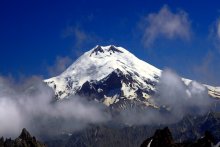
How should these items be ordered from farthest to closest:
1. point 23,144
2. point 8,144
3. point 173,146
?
point 8,144, point 23,144, point 173,146

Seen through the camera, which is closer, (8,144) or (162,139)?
(162,139)

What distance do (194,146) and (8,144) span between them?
137687 millimetres

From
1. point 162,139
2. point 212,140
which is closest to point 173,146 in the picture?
point 162,139

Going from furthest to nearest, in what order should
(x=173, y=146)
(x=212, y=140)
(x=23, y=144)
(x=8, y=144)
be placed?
(x=8, y=144) < (x=23, y=144) < (x=173, y=146) < (x=212, y=140)

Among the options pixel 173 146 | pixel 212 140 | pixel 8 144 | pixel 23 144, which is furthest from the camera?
pixel 8 144

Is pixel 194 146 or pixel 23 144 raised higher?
pixel 23 144

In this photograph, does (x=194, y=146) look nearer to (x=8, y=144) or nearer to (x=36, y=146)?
(x=36, y=146)

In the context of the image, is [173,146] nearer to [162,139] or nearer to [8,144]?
[162,139]

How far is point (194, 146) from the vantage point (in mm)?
71438

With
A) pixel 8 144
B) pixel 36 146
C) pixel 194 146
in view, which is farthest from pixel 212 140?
pixel 8 144

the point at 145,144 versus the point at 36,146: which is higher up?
the point at 36,146

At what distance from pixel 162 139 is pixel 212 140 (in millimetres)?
9663

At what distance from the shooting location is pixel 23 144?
185250mm

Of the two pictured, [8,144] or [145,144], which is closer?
[145,144]
